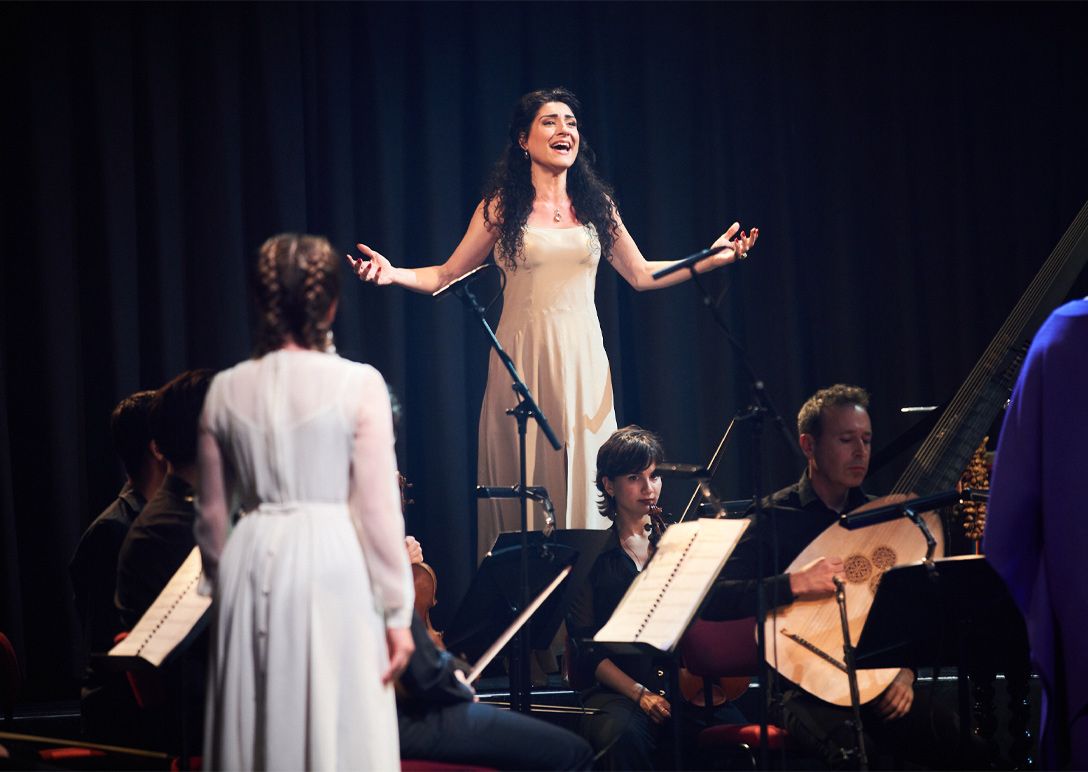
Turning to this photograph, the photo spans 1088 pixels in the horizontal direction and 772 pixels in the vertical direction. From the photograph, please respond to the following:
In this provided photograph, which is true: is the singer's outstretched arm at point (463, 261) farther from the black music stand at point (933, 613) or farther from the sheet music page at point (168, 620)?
the black music stand at point (933, 613)

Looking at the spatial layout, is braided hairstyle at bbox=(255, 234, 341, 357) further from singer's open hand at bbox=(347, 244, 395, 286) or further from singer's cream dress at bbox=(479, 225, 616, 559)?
singer's cream dress at bbox=(479, 225, 616, 559)

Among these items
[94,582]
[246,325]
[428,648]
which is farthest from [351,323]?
[428,648]

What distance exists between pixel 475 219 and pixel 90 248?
6.04 ft

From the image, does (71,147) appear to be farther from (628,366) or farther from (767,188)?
(767,188)

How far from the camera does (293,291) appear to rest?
198cm

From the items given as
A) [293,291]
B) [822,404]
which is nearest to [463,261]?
[822,404]

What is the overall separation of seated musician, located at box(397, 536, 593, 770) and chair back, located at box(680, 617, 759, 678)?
90 centimetres

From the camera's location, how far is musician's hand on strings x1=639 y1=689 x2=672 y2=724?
125 inches

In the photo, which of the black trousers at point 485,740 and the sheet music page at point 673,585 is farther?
the sheet music page at point 673,585

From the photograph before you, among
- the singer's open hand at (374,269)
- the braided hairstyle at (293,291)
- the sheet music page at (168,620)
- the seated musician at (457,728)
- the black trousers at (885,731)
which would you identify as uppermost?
the singer's open hand at (374,269)

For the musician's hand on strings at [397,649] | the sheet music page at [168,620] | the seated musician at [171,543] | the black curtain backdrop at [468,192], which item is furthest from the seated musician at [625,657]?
the sheet music page at [168,620]

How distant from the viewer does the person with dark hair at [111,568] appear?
9.17 feet

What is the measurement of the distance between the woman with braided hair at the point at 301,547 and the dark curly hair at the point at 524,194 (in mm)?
2542

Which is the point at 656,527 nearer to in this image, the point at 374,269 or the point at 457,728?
the point at 457,728
